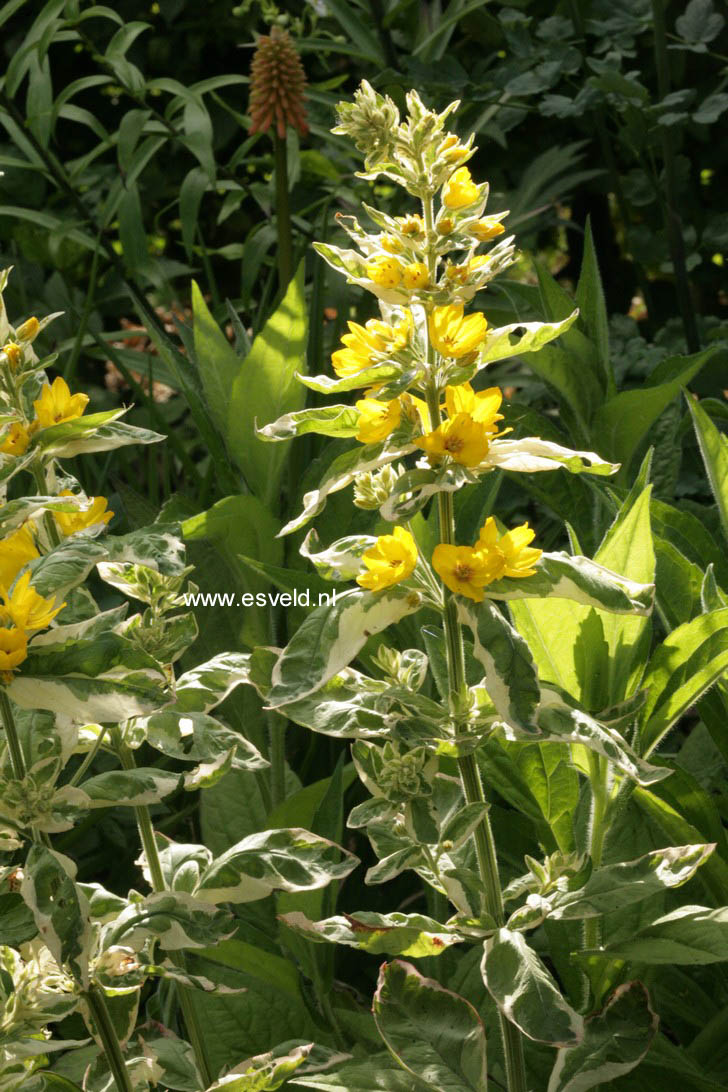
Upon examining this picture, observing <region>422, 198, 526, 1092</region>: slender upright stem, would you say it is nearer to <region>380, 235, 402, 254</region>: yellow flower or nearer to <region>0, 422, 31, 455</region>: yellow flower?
<region>380, 235, 402, 254</region>: yellow flower

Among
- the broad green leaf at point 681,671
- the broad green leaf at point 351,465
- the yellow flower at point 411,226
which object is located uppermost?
the yellow flower at point 411,226

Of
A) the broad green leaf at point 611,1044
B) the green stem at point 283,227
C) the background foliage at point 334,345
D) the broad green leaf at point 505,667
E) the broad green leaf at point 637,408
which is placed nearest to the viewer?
the broad green leaf at point 505,667

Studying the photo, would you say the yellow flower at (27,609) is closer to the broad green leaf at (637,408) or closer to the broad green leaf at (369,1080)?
the broad green leaf at (369,1080)

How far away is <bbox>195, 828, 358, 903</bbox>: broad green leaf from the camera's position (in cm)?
81

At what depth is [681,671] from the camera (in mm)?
908

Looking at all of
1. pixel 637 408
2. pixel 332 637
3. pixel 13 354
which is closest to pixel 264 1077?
pixel 332 637

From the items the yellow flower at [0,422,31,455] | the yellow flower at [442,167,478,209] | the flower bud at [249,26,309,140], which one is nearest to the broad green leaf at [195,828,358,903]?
the yellow flower at [0,422,31,455]

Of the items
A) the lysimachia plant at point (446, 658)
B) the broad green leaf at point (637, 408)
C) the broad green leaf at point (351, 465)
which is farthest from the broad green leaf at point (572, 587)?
the broad green leaf at point (637, 408)

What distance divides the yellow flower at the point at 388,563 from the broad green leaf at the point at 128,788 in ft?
→ 0.62

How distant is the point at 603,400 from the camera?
1.32 meters

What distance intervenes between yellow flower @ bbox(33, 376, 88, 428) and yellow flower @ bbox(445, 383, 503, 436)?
0.87 ft

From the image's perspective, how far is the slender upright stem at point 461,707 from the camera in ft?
2.45

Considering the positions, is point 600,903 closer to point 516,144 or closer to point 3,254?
point 516,144

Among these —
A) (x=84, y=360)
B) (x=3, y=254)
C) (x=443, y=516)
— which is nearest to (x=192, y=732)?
(x=443, y=516)
